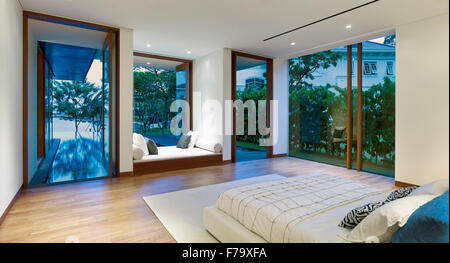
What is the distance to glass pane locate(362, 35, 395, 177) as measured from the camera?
445 centimetres

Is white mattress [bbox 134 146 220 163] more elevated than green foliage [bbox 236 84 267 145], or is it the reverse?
green foliage [bbox 236 84 267 145]

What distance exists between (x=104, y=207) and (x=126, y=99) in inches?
84.6

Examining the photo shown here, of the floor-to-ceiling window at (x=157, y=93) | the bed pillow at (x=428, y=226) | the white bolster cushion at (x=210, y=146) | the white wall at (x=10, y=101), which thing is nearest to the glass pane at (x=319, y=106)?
the white bolster cushion at (x=210, y=146)

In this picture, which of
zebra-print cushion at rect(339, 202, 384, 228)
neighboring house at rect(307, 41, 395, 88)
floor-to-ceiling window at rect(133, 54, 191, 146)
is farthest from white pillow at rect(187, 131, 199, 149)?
zebra-print cushion at rect(339, 202, 384, 228)

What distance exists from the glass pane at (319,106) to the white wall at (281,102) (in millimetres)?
133

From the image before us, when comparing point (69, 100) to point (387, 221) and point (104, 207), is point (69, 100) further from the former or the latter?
point (387, 221)

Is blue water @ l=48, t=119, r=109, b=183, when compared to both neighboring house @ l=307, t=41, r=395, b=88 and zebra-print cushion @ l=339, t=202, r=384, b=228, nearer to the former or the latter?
zebra-print cushion @ l=339, t=202, r=384, b=228

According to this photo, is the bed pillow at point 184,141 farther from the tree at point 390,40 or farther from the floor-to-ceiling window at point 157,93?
the tree at point 390,40

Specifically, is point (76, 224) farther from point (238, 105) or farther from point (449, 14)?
point (238, 105)

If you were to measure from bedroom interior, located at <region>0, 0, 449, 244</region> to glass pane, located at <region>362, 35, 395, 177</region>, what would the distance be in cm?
3

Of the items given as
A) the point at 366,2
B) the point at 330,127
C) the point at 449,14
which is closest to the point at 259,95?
the point at 330,127

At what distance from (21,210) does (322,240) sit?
3297 mm

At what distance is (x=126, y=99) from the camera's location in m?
4.49

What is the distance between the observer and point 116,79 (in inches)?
177
